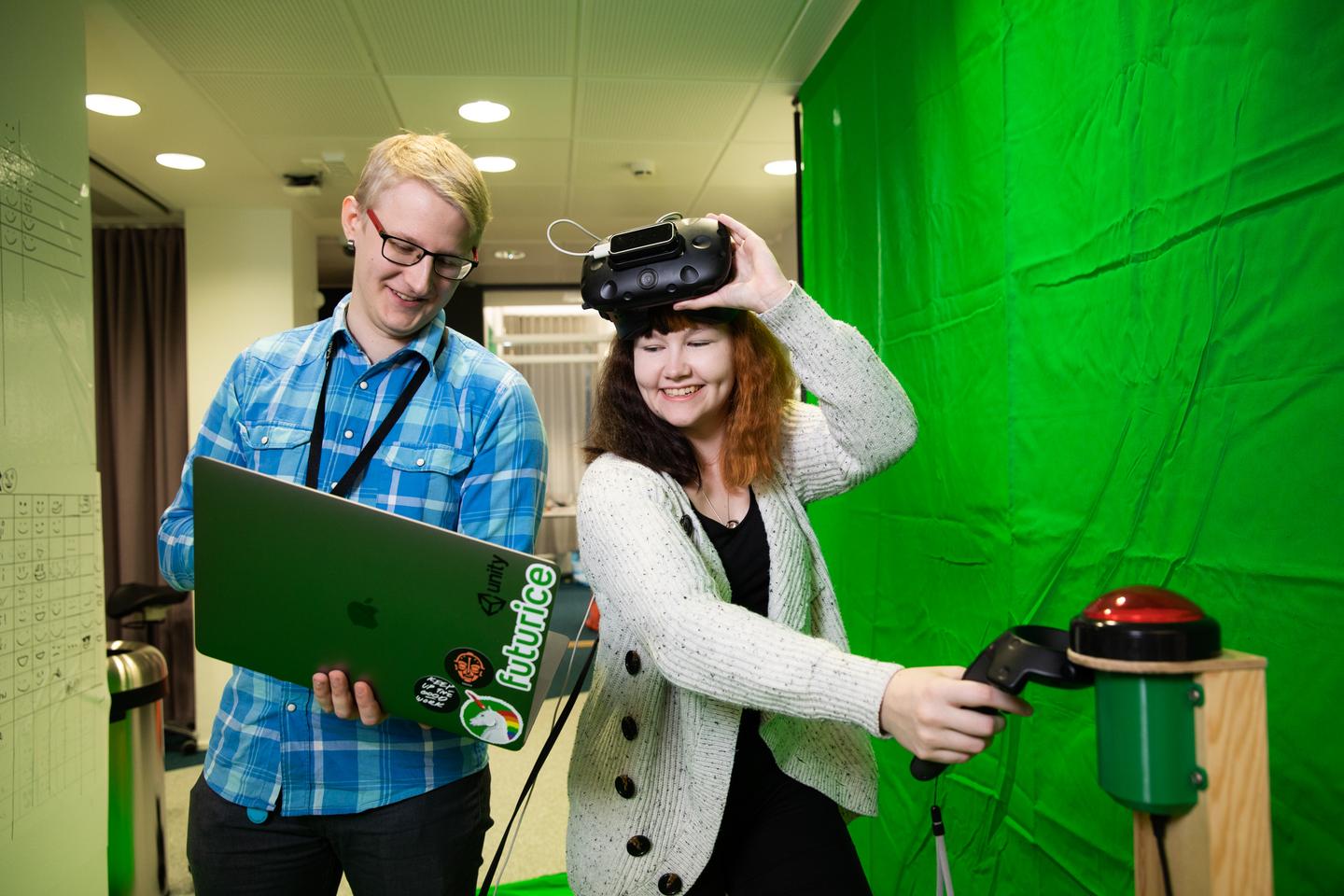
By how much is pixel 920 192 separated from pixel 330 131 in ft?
8.05

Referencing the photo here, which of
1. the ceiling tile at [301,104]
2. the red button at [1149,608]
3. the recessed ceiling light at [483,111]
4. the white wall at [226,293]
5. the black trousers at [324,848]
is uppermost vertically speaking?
the ceiling tile at [301,104]

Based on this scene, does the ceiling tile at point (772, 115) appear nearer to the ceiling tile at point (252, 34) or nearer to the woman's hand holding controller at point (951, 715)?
the ceiling tile at point (252, 34)

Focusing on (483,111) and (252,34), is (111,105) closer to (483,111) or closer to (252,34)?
(252,34)

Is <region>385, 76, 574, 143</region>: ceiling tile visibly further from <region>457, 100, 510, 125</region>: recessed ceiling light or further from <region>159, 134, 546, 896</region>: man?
<region>159, 134, 546, 896</region>: man

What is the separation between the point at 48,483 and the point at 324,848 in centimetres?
124

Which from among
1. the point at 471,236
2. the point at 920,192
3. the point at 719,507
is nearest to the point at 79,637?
the point at 471,236

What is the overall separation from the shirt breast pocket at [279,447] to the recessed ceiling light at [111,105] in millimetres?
2637

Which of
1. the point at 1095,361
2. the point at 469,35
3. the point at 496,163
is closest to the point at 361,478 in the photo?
the point at 1095,361

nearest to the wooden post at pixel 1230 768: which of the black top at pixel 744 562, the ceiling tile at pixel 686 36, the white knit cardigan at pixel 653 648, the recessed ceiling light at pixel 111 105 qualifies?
the white knit cardigan at pixel 653 648

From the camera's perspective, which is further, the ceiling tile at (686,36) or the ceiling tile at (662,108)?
the ceiling tile at (662,108)

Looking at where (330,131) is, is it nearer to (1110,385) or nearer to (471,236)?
(471,236)

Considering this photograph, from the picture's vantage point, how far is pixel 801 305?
1123 millimetres

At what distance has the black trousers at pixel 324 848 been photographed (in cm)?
122

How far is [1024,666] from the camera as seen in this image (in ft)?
2.35
